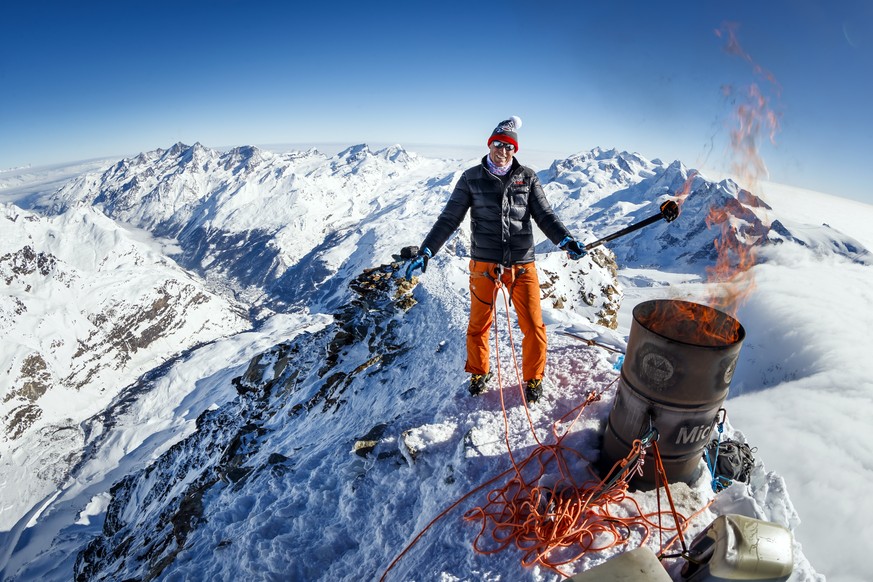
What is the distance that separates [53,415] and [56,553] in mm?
167472

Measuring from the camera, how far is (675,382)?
3660 mm

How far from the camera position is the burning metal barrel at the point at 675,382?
3611 mm

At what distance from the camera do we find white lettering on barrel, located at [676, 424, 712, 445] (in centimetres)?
389

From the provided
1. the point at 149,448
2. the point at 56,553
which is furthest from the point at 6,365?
the point at 56,553

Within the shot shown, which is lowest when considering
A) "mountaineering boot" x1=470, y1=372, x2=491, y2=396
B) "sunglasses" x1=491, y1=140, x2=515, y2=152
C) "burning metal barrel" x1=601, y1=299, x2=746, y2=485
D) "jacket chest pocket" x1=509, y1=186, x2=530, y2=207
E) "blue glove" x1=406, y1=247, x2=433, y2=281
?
"mountaineering boot" x1=470, y1=372, x2=491, y2=396

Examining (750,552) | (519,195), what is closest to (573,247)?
(519,195)

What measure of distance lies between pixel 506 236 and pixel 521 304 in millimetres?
1033

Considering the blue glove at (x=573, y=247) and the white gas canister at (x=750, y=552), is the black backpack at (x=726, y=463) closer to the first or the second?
the white gas canister at (x=750, y=552)

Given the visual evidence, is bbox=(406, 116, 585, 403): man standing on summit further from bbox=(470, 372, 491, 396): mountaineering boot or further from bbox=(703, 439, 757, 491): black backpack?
bbox=(703, 439, 757, 491): black backpack

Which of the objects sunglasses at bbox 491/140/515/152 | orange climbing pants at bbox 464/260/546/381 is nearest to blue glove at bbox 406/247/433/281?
orange climbing pants at bbox 464/260/546/381

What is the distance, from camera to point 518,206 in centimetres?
572

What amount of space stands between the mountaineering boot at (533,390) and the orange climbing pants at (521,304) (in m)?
0.09

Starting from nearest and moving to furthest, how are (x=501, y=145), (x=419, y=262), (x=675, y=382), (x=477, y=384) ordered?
(x=675, y=382) → (x=501, y=145) → (x=419, y=262) → (x=477, y=384)

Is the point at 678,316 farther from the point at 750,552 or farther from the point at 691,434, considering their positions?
the point at 750,552
